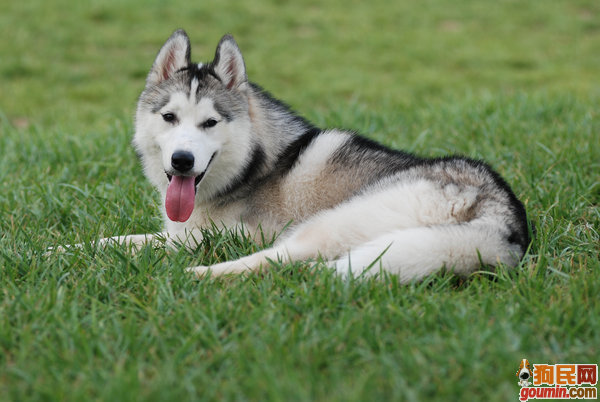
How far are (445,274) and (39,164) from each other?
385 cm

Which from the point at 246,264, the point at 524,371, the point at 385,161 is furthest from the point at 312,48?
the point at 524,371

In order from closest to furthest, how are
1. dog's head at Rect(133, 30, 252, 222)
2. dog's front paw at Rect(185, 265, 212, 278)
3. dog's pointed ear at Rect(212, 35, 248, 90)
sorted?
dog's front paw at Rect(185, 265, 212, 278)
dog's head at Rect(133, 30, 252, 222)
dog's pointed ear at Rect(212, 35, 248, 90)

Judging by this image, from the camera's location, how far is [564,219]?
388 cm

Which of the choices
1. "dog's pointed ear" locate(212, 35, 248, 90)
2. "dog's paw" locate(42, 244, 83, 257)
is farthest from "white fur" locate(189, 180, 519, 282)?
"dog's pointed ear" locate(212, 35, 248, 90)

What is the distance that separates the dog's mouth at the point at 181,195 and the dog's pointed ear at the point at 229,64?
53cm

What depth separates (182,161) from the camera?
10.8ft

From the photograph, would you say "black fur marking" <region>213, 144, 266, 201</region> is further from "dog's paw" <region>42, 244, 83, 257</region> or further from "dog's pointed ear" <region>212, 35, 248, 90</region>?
"dog's paw" <region>42, 244, 83, 257</region>

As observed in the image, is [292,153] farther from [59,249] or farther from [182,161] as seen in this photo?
[59,249]

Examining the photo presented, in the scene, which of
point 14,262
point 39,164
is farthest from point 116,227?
point 39,164

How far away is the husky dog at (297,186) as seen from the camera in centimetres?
297

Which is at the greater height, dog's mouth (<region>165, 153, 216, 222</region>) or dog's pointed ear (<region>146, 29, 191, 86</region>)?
dog's pointed ear (<region>146, 29, 191, 86</region>)

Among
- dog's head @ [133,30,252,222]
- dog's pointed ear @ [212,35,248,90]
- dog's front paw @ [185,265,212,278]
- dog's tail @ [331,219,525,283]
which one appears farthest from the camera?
dog's pointed ear @ [212,35,248,90]

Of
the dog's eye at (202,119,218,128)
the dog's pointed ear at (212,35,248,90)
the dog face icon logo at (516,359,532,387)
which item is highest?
the dog's pointed ear at (212,35,248,90)

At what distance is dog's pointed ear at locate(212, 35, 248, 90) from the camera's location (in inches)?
144
